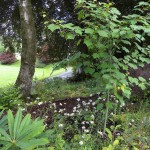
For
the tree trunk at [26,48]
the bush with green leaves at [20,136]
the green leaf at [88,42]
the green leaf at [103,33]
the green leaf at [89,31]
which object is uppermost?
the green leaf at [89,31]

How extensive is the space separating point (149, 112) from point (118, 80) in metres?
1.76

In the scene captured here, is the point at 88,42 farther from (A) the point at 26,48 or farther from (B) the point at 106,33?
(A) the point at 26,48

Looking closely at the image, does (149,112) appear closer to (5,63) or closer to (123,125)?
(123,125)

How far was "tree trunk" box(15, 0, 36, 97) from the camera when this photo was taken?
A: 6.18 meters

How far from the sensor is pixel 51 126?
12.5 feet

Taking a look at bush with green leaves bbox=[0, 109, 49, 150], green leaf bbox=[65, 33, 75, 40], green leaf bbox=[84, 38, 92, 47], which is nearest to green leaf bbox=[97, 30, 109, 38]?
green leaf bbox=[84, 38, 92, 47]

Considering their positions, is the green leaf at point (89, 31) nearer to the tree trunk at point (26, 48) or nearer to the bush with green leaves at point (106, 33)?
the bush with green leaves at point (106, 33)

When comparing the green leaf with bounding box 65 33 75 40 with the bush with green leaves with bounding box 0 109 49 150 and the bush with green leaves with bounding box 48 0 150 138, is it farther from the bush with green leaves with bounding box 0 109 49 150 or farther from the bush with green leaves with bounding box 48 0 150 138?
the bush with green leaves with bounding box 0 109 49 150

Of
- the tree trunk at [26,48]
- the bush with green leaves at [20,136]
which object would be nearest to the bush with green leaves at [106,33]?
the bush with green leaves at [20,136]

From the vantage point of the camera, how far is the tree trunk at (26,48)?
618 cm

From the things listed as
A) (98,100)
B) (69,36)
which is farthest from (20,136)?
(98,100)

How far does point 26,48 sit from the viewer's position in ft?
20.4

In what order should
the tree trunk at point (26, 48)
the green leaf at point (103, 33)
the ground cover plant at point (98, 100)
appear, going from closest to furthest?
the ground cover plant at point (98, 100) < the green leaf at point (103, 33) < the tree trunk at point (26, 48)

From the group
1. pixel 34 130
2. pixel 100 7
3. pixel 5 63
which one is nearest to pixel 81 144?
pixel 34 130
